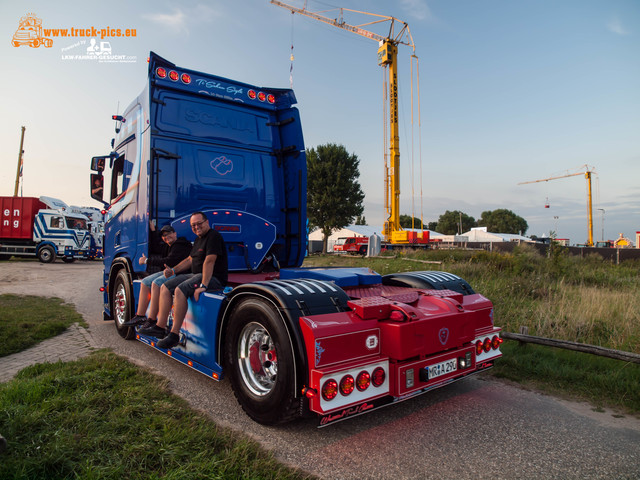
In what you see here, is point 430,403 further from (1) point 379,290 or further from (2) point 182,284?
(2) point 182,284

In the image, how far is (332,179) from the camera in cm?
4394

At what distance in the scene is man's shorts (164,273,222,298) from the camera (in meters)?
4.11

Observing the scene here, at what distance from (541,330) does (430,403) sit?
329cm

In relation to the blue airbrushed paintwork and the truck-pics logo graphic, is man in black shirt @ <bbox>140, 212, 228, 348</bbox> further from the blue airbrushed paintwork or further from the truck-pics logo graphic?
the truck-pics logo graphic

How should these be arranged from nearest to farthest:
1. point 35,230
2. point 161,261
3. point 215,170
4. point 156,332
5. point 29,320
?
point 156,332
point 161,261
point 215,170
point 29,320
point 35,230

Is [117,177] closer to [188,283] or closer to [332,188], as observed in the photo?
[188,283]

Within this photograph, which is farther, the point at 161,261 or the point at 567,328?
the point at 567,328

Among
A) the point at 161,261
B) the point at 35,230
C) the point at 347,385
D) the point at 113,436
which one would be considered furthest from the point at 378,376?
the point at 35,230

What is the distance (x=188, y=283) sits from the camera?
13.6 feet

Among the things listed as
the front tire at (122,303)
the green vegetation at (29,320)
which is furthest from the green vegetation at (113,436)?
the green vegetation at (29,320)

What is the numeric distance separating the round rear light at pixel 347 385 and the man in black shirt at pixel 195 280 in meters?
1.90

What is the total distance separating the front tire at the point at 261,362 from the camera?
113 inches

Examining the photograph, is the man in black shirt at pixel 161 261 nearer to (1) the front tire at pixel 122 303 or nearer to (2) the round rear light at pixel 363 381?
(1) the front tire at pixel 122 303

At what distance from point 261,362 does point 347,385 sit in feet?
2.97
